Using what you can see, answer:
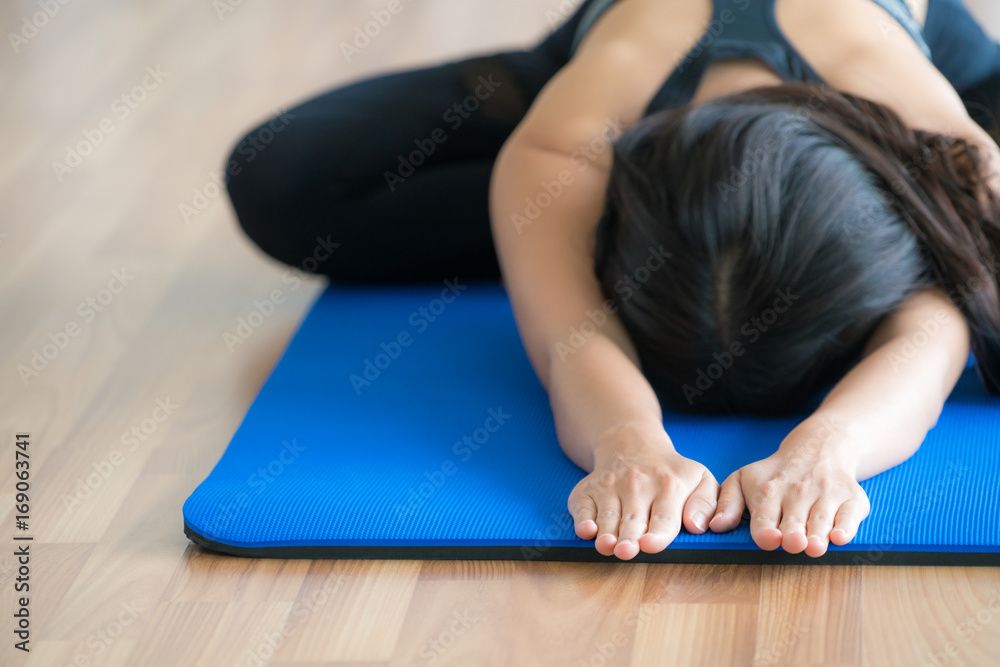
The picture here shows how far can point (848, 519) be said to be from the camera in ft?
3.72

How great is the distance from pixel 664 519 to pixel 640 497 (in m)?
0.04

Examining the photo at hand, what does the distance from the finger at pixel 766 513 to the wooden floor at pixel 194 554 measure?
2.0 inches

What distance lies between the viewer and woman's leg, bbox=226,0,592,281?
6.29 ft

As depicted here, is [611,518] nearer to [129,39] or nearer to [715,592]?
[715,592]

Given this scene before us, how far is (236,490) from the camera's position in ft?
4.37

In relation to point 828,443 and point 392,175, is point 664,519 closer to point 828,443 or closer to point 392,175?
point 828,443

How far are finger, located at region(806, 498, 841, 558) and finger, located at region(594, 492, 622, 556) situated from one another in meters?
0.19

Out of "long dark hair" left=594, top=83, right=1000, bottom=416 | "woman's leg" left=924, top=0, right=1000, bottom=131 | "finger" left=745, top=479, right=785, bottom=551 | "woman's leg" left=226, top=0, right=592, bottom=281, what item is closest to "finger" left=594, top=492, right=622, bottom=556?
"finger" left=745, top=479, right=785, bottom=551

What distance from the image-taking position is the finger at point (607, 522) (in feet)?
3.80

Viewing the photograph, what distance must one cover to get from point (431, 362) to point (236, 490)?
0.42 meters

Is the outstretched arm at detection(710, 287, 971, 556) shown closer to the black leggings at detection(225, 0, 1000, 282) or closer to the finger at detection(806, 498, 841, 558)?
the finger at detection(806, 498, 841, 558)

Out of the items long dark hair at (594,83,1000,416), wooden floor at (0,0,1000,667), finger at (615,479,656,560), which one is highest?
long dark hair at (594,83,1000,416)

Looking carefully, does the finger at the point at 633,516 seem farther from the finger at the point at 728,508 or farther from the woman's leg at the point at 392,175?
the woman's leg at the point at 392,175

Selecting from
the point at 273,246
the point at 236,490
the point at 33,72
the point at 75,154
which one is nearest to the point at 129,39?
the point at 33,72
